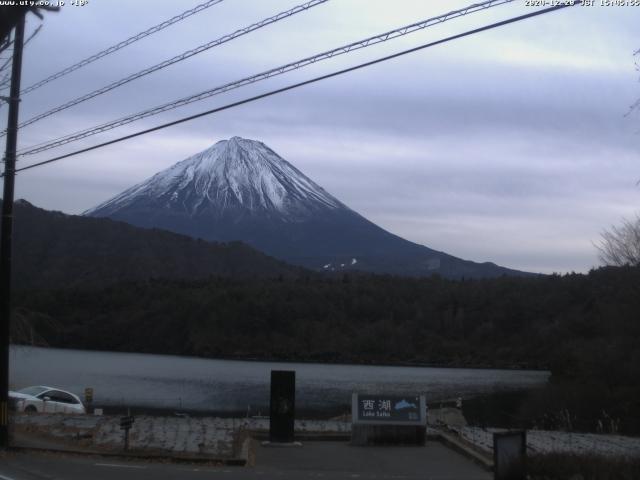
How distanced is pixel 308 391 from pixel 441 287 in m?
74.6

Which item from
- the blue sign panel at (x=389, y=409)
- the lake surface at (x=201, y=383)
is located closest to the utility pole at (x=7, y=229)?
the blue sign panel at (x=389, y=409)

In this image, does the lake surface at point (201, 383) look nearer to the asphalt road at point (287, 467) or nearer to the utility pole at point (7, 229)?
the utility pole at point (7, 229)

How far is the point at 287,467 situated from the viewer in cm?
1661

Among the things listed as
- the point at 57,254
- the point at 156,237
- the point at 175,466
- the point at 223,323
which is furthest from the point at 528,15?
the point at 156,237

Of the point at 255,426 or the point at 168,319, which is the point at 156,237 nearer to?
the point at 168,319

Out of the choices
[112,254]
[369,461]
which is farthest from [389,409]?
[112,254]

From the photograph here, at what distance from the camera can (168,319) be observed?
11894cm

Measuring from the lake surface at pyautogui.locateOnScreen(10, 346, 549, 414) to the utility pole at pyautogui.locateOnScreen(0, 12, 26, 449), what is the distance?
16.4 metres

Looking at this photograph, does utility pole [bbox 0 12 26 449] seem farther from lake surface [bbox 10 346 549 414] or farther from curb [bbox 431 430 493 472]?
lake surface [bbox 10 346 549 414]

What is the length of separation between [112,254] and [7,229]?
486ft

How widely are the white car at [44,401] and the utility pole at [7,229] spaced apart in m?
9.71

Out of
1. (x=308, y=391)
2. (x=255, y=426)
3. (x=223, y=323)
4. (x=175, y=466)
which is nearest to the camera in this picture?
(x=175, y=466)

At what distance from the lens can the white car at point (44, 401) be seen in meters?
29.1

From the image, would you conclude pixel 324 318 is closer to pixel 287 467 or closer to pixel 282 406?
pixel 282 406
